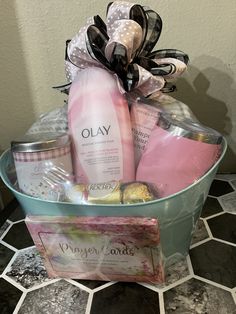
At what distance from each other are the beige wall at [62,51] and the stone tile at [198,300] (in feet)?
1.10

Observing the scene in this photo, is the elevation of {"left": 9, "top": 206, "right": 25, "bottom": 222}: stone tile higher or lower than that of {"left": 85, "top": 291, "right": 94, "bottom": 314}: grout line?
lower

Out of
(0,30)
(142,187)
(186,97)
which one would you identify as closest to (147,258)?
(142,187)

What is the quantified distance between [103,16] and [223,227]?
38 centimetres

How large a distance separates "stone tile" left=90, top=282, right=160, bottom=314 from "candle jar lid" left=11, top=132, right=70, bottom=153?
6.8 inches

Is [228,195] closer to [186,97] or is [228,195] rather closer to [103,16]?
[186,97]

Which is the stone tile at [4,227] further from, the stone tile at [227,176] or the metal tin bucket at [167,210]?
the stone tile at [227,176]

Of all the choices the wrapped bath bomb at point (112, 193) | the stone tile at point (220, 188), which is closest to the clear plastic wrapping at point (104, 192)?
the wrapped bath bomb at point (112, 193)

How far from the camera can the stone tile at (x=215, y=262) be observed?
389 mm

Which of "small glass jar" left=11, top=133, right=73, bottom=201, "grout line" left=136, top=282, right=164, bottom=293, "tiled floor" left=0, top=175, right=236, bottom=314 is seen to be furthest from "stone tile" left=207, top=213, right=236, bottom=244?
"small glass jar" left=11, top=133, right=73, bottom=201

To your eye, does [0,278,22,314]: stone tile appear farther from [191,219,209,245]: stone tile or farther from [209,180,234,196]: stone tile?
[209,180,234,196]: stone tile

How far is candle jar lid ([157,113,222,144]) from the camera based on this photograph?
1.21ft

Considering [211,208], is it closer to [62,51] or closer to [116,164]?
[116,164]

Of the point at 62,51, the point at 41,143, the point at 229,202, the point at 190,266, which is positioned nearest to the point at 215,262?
the point at 190,266

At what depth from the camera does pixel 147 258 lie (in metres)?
0.35
